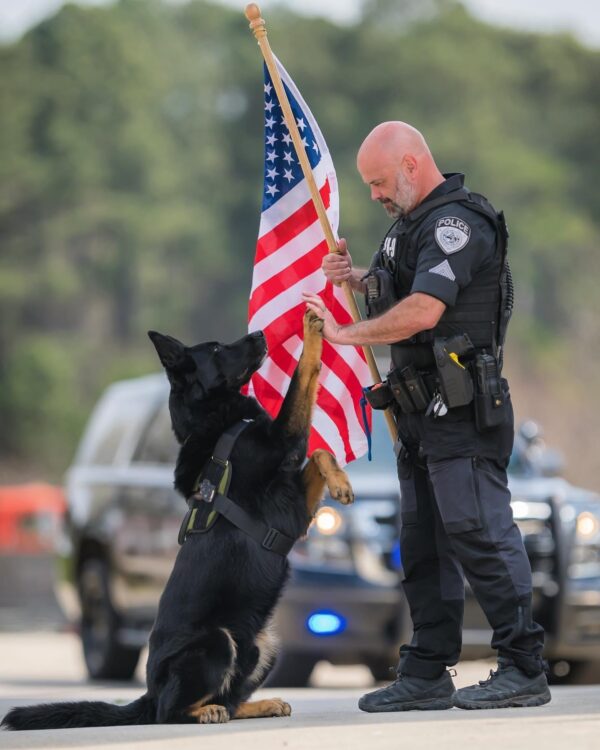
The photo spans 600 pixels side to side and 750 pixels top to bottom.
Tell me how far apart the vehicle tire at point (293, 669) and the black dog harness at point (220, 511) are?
312cm

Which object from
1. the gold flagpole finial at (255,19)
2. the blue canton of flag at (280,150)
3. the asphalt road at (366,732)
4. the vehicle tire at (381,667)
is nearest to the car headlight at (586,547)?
the vehicle tire at (381,667)

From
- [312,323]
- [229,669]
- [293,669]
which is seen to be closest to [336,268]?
[312,323]

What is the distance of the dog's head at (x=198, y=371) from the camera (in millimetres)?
6051

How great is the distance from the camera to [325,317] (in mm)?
5879

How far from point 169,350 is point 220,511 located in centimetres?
77

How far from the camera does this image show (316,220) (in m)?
6.69

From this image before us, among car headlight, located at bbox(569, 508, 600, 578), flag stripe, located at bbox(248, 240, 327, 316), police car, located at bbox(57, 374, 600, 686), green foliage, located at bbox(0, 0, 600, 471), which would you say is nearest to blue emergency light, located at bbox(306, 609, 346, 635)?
police car, located at bbox(57, 374, 600, 686)

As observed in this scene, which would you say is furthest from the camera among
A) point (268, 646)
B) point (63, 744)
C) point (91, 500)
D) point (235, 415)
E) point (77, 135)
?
point (77, 135)

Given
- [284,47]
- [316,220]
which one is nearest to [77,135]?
[284,47]

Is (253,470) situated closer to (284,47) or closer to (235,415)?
(235,415)

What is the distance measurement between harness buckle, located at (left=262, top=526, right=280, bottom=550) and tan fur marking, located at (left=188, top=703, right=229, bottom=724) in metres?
0.58

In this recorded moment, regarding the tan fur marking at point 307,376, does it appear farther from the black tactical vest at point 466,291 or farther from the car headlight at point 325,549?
the car headlight at point 325,549

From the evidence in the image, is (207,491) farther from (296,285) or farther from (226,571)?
(296,285)

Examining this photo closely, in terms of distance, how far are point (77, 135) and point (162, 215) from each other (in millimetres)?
3643
